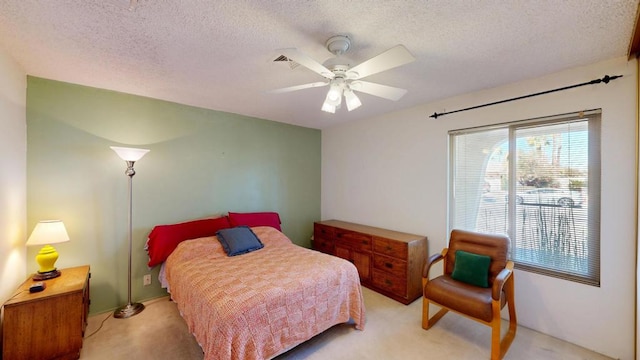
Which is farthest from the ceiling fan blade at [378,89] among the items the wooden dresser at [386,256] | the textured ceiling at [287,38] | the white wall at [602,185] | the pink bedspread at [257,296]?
the wooden dresser at [386,256]

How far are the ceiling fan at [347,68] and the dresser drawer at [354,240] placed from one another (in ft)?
6.40

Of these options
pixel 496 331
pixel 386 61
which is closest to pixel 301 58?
pixel 386 61

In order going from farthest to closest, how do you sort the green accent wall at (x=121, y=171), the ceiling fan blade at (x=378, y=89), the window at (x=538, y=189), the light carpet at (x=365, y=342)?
the green accent wall at (x=121, y=171) < the window at (x=538, y=189) < the light carpet at (x=365, y=342) < the ceiling fan blade at (x=378, y=89)

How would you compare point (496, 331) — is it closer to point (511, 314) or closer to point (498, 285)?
point (498, 285)

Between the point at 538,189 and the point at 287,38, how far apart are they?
2728mm

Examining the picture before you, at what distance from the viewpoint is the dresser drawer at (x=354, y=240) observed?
11.1 feet

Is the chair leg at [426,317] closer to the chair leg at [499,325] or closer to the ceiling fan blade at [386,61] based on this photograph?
the chair leg at [499,325]

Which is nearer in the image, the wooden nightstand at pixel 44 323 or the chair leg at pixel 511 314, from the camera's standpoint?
the wooden nightstand at pixel 44 323

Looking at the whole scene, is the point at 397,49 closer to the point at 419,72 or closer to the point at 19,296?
the point at 419,72

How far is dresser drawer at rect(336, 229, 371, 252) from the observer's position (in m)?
3.38

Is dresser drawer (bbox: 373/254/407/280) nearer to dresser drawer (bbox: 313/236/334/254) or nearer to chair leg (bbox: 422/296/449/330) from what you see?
chair leg (bbox: 422/296/449/330)

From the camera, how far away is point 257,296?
1862mm

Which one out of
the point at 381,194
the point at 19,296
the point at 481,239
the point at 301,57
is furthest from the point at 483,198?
the point at 19,296

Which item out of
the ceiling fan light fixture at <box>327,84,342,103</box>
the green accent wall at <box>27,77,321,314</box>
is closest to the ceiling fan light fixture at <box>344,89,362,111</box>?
the ceiling fan light fixture at <box>327,84,342,103</box>
